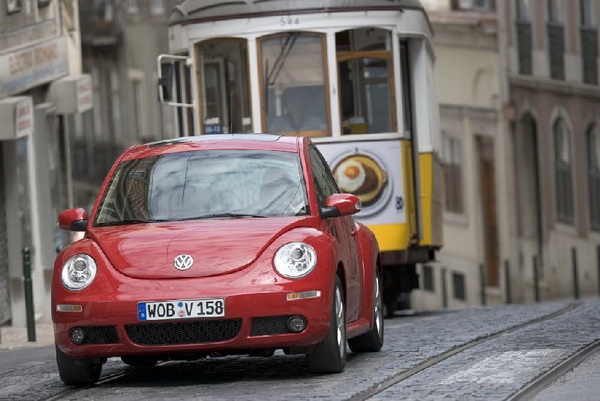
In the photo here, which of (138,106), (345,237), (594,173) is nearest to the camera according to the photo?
(345,237)

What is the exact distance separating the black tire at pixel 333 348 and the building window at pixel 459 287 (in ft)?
124

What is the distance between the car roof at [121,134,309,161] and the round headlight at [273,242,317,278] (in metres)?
1.42

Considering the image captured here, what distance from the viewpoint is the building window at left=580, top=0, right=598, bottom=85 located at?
47250 mm

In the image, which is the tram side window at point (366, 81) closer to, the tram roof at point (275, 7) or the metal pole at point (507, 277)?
the tram roof at point (275, 7)

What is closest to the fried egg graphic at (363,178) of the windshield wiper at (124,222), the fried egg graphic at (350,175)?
the fried egg graphic at (350,175)

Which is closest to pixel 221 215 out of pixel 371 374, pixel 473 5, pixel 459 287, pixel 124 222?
pixel 124 222

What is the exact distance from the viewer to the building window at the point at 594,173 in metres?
46.6

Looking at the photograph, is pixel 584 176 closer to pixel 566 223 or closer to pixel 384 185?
pixel 566 223

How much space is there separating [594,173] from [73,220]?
33397 mm

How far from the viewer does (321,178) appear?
1536cm

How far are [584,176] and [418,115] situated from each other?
76.8 ft

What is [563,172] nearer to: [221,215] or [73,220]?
[73,220]

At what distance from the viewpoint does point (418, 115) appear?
24547 mm

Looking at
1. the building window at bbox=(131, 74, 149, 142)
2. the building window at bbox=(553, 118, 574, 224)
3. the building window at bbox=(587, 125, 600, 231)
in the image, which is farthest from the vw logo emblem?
the building window at bbox=(131, 74, 149, 142)
